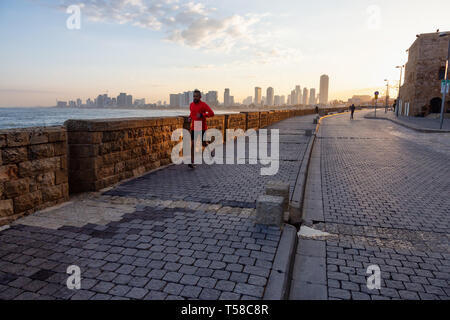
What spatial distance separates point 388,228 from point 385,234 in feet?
0.93

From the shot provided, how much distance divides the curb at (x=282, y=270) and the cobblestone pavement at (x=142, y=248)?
7cm

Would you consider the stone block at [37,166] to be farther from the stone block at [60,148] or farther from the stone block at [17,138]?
the stone block at [17,138]

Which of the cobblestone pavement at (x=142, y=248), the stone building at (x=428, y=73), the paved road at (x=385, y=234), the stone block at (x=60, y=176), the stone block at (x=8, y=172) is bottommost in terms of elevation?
the paved road at (x=385, y=234)

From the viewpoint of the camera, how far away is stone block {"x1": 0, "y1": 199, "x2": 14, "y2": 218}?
14.4 feet

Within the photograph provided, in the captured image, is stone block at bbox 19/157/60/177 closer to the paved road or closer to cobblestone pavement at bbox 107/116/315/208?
cobblestone pavement at bbox 107/116/315/208

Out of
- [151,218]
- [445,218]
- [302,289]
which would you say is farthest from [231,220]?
[445,218]

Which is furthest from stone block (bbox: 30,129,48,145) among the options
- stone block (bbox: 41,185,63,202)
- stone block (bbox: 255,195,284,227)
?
stone block (bbox: 255,195,284,227)

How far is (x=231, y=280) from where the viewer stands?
316cm

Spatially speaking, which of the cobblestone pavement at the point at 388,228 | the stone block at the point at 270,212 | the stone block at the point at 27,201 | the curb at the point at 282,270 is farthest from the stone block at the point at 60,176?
the cobblestone pavement at the point at 388,228

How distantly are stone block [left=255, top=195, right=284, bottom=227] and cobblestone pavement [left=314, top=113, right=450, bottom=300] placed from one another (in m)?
0.77

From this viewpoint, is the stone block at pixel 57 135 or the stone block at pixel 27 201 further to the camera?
the stone block at pixel 57 135

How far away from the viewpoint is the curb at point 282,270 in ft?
9.76

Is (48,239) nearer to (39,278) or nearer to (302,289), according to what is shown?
(39,278)
